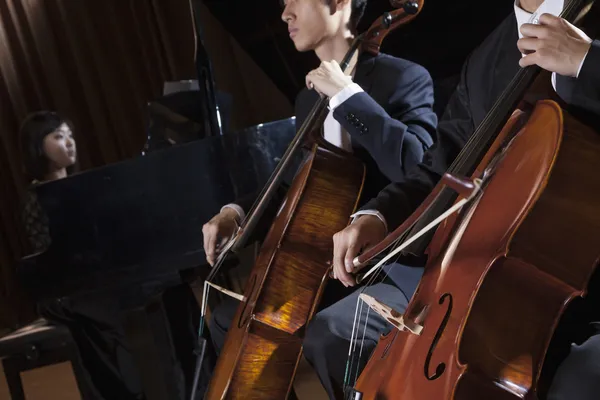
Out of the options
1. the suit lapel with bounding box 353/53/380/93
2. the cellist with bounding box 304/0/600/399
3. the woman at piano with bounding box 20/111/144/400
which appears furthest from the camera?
the woman at piano with bounding box 20/111/144/400

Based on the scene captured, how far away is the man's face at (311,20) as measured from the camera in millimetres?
1720

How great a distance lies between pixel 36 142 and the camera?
2.79 m

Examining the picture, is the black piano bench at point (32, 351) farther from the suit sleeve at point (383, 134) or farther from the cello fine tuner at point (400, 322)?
the cello fine tuner at point (400, 322)

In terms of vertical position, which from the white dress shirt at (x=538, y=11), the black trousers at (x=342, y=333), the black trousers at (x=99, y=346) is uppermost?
the white dress shirt at (x=538, y=11)

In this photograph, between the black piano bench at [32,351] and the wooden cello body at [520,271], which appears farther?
the black piano bench at [32,351]

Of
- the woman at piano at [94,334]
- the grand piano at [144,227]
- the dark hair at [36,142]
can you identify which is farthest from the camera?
the dark hair at [36,142]

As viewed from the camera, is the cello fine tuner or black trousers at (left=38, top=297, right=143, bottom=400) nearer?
the cello fine tuner

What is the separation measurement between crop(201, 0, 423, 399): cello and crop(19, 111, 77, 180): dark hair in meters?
1.59

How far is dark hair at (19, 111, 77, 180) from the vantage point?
2773 millimetres

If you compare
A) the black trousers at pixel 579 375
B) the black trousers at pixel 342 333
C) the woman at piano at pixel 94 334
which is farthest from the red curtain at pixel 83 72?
the black trousers at pixel 579 375

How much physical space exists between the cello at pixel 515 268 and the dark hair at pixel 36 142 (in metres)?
2.22

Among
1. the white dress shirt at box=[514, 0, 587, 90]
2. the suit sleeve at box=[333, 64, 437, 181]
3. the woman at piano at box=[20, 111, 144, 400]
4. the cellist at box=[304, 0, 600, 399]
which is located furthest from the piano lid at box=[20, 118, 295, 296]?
the white dress shirt at box=[514, 0, 587, 90]

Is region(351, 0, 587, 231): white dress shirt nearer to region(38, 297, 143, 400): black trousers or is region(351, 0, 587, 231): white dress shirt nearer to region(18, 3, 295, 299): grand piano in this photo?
region(18, 3, 295, 299): grand piano

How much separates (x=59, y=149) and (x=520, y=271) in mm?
2310
